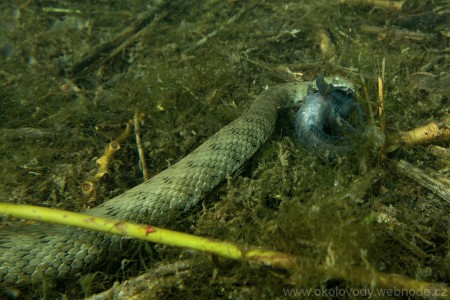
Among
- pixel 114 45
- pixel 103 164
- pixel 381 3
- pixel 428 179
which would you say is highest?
pixel 114 45

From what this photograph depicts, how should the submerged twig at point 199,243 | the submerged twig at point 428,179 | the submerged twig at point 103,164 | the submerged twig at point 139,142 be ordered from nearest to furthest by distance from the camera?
the submerged twig at point 199,243 → the submerged twig at point 428,179 → the submerged twig at point 103,164 → the submerged twig at point 139,142

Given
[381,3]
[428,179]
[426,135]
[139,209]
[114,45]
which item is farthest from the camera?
[114,45]

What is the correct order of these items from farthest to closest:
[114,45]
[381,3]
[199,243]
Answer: [114,45] → [381,3] → [199,243]

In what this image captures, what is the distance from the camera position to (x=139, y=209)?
9.46 ft

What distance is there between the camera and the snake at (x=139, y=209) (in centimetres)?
253

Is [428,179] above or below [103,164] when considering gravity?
below

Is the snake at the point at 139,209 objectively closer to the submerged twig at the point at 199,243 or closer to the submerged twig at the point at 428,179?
the submerged twig at the point at 199,243

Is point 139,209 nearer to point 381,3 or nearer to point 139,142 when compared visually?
point 139,142

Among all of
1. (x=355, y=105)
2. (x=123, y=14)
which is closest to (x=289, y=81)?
(x=355, y=105)

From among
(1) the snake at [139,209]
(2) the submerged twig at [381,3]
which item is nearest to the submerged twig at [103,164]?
(1) the snake at [139,209]

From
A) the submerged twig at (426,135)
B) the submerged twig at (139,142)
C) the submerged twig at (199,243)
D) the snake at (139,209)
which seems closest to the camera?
the submerged twig at (199,243)

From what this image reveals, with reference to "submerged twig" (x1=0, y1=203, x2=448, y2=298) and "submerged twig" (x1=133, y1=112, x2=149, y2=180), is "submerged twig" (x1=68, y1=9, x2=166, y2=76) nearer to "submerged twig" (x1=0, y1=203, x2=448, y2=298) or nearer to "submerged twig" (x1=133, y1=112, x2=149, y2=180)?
"submerged twig" (x1=133, y1=112, x2=149, y2=180)

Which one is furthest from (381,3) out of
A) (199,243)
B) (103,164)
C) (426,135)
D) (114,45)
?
(199,243)

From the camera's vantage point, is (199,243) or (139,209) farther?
(139,209)
